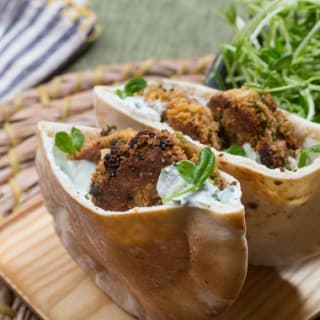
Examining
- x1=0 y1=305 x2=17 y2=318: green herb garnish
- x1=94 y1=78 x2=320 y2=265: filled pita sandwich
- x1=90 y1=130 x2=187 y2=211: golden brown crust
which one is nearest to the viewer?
x1=90 y1=130 x2=187 y2=211: golden brown crust

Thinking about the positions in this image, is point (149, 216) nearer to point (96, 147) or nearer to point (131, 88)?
point (96, 147)

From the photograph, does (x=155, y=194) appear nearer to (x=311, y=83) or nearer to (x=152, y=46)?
(x=311, y=83)

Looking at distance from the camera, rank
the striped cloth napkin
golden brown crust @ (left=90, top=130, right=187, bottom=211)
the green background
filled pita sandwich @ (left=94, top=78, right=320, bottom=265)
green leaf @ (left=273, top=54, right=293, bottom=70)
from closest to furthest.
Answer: golden brown crust @ (left=90, top=130, right=187, bottom=211)
filled pita sandwich @ (left=94, top=78, right=320, bottom=265)
green leaf @ (left=273, top=54, right=293, bottom=70)
the striped cloth napkin
the green background

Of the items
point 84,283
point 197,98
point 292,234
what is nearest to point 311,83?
point 197,98

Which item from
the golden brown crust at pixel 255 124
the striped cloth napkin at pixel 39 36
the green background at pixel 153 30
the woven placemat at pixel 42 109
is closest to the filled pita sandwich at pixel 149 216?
the golden brown crust at pixel 255 124

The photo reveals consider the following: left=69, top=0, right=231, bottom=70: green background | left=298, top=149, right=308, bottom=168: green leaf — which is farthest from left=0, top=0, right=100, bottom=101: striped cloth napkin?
left=298, top=149, right=308, bottom=168: green leaf

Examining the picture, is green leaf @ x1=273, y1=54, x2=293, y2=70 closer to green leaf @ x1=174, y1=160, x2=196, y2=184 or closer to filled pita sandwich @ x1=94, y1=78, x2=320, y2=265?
filled pita sandwich @ x1=94, y1=78, x2=320, y2=265

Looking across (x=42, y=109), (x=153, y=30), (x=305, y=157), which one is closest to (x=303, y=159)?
(x=305, y=157)
